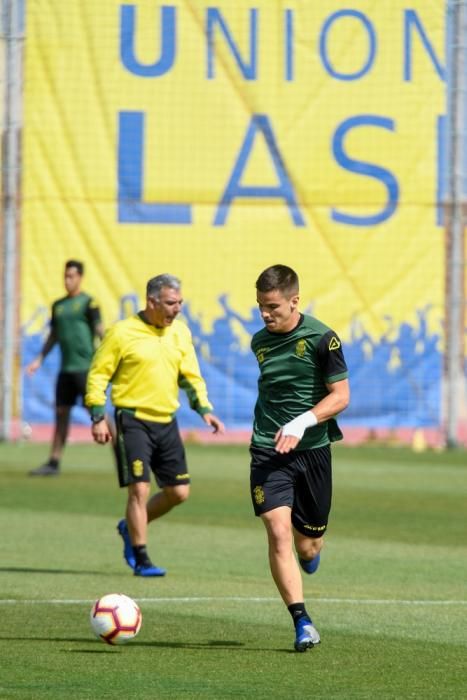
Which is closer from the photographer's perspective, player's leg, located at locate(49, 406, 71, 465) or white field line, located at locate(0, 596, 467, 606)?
white field line, located at locate(0, 596, 467, 606)

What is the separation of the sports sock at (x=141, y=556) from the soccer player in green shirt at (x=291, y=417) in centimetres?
275

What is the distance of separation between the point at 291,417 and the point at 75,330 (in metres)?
10.7

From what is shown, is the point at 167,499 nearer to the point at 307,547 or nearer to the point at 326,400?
the point at 307,547

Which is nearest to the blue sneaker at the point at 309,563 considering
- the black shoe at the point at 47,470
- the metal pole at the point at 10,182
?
the black shoe at the point at 47,470

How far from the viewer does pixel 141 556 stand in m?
11.6

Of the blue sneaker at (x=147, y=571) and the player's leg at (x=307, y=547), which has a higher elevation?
the player's leg at (x=307, y=547)

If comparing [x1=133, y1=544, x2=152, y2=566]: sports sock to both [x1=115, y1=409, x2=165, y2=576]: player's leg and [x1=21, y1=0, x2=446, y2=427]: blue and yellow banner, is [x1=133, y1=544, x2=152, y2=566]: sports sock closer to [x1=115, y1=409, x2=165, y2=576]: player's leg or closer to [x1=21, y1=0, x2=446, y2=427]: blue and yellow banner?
[x1=115, y1=409, x2=165, y2=576]: player's leg

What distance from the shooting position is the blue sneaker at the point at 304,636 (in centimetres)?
834

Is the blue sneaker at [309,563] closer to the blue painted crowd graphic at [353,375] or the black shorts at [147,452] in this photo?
the black shorts at [147,452]

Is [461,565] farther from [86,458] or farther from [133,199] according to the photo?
[133,199]

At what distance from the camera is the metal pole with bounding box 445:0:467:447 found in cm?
2545

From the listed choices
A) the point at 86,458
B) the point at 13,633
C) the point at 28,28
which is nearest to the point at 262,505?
the point at 13,633

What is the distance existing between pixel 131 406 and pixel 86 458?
34.9 ft

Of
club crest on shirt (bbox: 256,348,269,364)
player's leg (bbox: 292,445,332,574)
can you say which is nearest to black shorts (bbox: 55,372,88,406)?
player's leg (bbox: 292,445,332,574)
